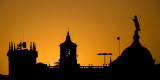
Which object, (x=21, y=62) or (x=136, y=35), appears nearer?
(x=136, y=35)

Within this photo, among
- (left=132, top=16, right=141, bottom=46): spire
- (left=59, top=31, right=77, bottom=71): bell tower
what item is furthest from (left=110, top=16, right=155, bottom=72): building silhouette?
(left=59, top=31, right=77, bottom=71): bell tower

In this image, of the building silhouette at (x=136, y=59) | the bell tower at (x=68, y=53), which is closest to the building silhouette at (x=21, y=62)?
the bell tower at (x=68, y=53)

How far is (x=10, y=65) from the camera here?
123 metres

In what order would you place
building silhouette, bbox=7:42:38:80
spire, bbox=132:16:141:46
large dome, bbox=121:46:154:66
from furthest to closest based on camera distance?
building silhouette, bbox=7:42:38:80
spire, bbox=132:16:141:46
large dome, bbox=121:46:154:66

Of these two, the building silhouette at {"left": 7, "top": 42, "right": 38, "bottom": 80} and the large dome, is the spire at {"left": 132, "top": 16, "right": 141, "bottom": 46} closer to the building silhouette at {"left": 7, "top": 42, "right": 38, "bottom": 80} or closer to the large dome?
the large dome

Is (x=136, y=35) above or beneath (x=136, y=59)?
above

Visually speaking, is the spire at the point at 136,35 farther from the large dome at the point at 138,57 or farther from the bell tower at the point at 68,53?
the bell tower at the point at 68,53

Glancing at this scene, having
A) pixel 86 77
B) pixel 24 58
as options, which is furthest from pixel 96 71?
pixel 24 58

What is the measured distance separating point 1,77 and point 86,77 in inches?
805

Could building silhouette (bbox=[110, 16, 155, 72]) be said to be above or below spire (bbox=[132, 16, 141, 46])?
below

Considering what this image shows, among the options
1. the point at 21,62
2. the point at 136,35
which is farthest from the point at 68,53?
the point at 136,35

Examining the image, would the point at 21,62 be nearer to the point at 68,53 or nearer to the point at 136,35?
the point at 68,53

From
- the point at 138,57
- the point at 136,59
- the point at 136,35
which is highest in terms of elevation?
the point at 136,35

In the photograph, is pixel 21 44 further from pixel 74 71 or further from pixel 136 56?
pixel 136 56
